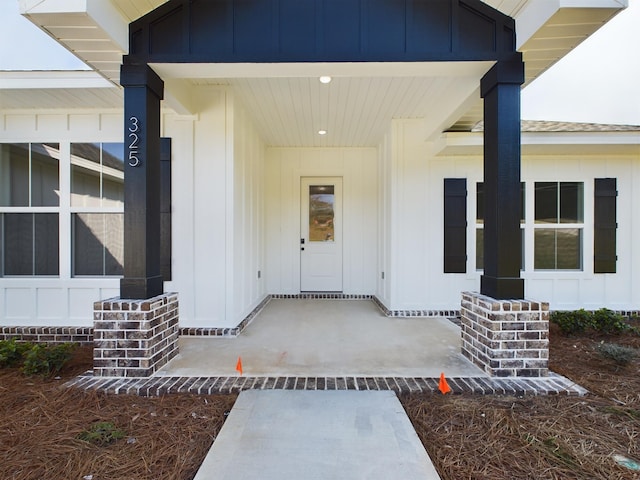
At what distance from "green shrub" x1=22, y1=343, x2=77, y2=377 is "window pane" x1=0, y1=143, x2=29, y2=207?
2129mm

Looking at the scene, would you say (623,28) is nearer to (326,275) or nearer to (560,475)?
(326,275)

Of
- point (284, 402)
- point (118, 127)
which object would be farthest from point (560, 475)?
point (118, 127)

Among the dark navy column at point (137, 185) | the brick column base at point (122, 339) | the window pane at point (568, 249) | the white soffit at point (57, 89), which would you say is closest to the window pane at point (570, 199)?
the window pane at point (568, 249)

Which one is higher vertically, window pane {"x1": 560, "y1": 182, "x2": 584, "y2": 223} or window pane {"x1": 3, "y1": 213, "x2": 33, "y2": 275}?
window pane {"x1": 560, "y1": 182, "x2": 584, "y2": 223}

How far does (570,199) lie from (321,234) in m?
3.88

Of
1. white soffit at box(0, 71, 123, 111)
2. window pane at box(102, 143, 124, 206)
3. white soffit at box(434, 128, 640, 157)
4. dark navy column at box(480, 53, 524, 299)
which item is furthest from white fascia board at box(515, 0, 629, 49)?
window pane at box(102, 143, 124, 206)

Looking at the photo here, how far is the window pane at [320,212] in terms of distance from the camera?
5.79m

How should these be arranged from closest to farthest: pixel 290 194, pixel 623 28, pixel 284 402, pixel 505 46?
1. pixel 284 402
2. pixel 505 46
3. pixel 290 194
4. pixel 623 28

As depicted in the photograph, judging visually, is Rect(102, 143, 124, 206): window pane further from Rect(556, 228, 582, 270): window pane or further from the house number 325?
Rect(556, 228, 582, 270): window pane

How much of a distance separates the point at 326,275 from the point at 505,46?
4.16 meters

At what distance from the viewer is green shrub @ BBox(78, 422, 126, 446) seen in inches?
69.1

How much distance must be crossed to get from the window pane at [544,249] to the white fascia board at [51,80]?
575cm

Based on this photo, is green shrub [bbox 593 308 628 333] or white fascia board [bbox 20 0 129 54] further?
green shrub [bbox 593 308 628 333]

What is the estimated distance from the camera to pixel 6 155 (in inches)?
150
